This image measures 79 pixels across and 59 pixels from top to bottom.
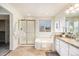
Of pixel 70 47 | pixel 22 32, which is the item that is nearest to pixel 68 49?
pixel 70 47

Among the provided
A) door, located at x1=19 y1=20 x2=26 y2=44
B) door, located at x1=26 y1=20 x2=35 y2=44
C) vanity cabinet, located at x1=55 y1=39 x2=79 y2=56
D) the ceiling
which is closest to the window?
door, located at x1=26 y1=20 x2=35 y2=44

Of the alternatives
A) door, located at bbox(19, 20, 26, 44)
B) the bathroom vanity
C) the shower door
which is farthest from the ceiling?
the shower door

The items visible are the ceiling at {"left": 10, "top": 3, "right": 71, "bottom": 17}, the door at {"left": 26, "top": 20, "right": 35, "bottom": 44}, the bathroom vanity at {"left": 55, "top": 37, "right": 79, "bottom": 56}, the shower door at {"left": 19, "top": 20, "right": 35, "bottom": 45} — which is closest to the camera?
the bathroom vanity at {"left": 55, "top": 37, "right": 79, "bottom": 56}

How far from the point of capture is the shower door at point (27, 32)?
776cm

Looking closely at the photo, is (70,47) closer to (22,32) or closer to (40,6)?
(40,6)

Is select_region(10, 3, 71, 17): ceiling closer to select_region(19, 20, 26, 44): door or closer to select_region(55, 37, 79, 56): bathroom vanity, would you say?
select_region(55, 37, 79, 56): bathroom vanity

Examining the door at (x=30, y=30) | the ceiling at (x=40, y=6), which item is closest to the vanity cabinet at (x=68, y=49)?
the ceiling at (x=40, y=6)

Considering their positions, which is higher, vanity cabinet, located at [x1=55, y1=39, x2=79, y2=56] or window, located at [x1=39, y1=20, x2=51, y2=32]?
window, located at [x1=39, y1=20, x2=51, y2=32]

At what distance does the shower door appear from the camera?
7760mm

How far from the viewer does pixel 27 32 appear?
8211mm

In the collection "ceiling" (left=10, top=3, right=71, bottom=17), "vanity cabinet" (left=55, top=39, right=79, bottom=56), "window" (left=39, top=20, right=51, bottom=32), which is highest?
"ceiling" (left=10, top=3, right=71, bottom=17)

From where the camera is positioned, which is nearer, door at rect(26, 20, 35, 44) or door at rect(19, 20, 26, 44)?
door at rect(19, 20, 26, 44)

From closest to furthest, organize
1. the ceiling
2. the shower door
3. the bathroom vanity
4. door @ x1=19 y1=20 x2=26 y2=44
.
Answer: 1. the bathroom vanity
2. the ceiling
3. door @ x1=19 y1=20 x2=26 y2=44
4. the shower door

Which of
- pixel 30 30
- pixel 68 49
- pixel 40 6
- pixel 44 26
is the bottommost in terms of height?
pixel 68 49
